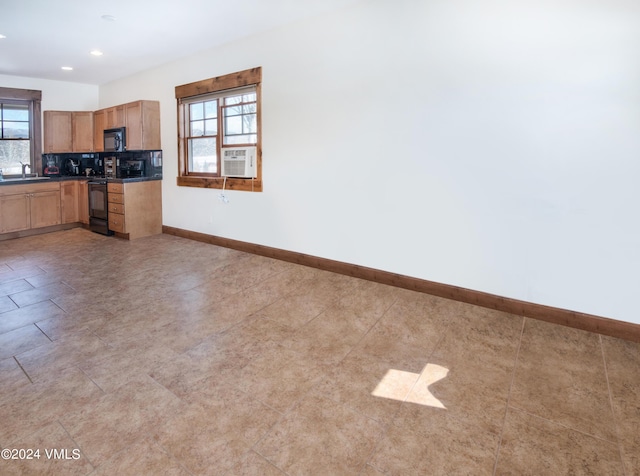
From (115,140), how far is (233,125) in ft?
8.24

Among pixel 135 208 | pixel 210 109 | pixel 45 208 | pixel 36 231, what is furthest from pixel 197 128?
pixel 36 231

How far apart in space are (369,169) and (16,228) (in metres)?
5.71

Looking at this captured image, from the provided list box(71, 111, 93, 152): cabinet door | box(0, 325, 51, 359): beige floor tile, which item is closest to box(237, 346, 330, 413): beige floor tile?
box(0, 325, 51, 359): beige floor tile

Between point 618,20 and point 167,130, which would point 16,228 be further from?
point 618,20

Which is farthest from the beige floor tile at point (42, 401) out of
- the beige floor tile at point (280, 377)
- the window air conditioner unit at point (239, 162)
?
the window air conditioner unit at point (239, 162)

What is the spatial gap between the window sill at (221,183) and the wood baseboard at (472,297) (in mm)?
769

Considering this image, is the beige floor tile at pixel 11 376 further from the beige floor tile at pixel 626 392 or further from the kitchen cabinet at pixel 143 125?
the kitchen cabinet at pixel 143 125

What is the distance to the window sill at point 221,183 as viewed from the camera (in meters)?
4.81

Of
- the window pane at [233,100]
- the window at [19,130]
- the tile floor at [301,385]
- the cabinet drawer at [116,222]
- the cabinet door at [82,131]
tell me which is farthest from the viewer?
the cabinet door at [82,131]

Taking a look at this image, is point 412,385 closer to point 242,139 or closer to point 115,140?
point 242,139

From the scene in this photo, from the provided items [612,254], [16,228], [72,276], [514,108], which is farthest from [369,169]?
[16,228]

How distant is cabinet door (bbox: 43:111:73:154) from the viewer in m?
6.63

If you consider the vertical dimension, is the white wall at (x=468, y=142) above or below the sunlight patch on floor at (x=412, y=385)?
above

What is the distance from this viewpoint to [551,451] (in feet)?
5.46
